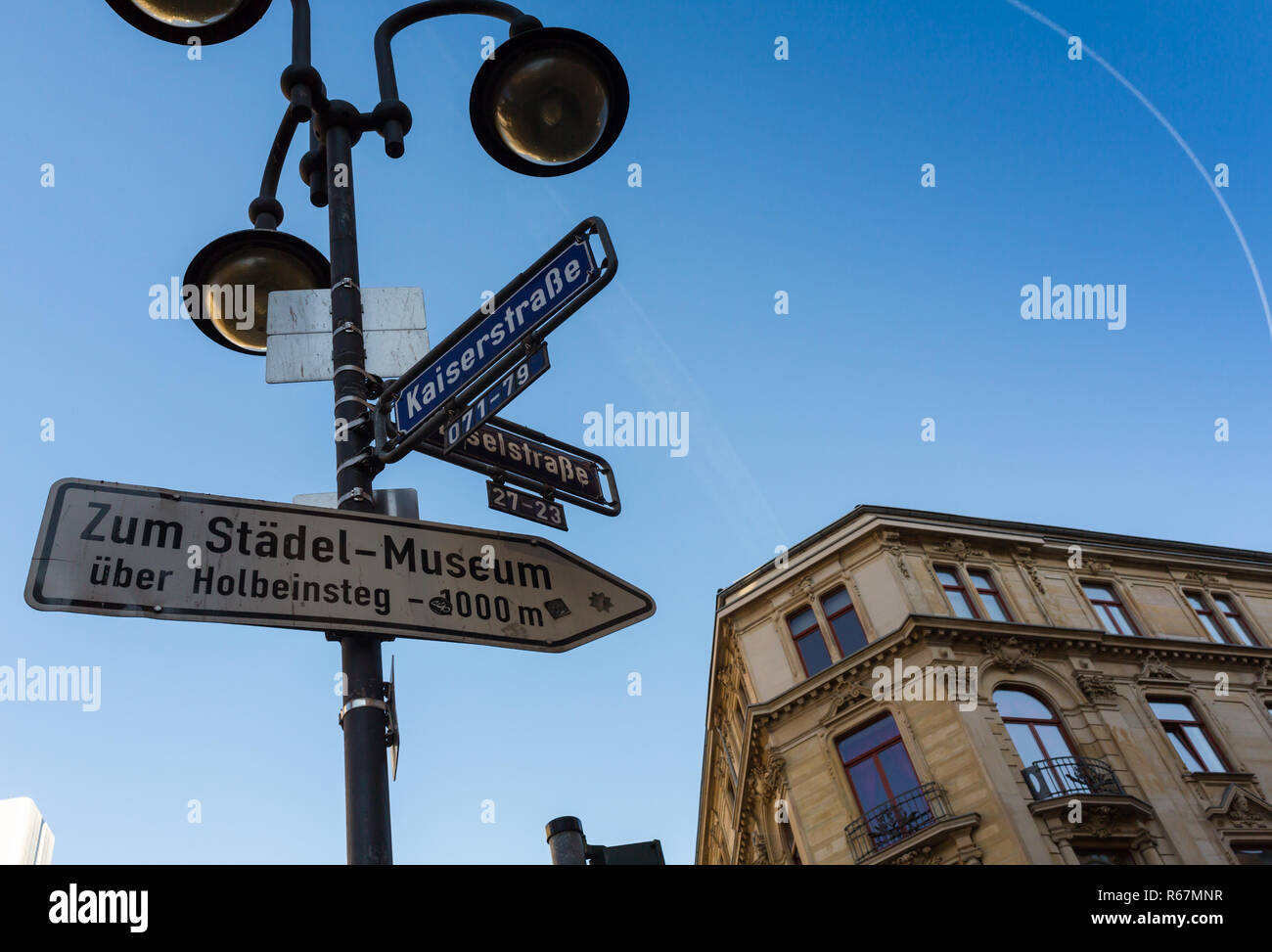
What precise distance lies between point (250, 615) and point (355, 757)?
531mm

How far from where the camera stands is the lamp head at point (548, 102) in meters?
4.53

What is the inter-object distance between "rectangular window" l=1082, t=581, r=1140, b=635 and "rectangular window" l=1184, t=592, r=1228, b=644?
2.32 metres

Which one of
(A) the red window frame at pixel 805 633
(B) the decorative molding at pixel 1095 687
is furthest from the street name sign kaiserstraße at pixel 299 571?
(B) the decorative molding at pixel 1095 687

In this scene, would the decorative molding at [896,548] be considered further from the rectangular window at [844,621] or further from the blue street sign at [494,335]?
the blue street sign at [494,335]

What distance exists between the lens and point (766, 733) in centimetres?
2341

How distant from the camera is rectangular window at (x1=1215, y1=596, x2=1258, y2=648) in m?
26.0

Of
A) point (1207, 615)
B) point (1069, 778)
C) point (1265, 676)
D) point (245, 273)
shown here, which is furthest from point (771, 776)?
point (245, 273)

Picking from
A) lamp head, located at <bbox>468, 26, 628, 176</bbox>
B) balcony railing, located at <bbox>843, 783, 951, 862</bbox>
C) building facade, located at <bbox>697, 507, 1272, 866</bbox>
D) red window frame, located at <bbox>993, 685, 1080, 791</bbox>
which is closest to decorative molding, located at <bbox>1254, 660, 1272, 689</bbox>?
building facade, located at <bbox>697, 507, 1272, 866</bbox>

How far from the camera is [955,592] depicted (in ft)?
77.8

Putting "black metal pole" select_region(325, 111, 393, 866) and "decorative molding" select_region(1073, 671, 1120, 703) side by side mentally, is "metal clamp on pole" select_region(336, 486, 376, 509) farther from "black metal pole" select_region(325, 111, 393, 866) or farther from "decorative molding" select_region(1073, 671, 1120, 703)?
"decorative molding" select_region(1073, 671, 1120, 703)

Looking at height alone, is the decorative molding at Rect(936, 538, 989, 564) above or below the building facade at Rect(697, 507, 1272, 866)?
above

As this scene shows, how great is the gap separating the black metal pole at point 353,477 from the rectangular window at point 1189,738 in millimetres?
22816
